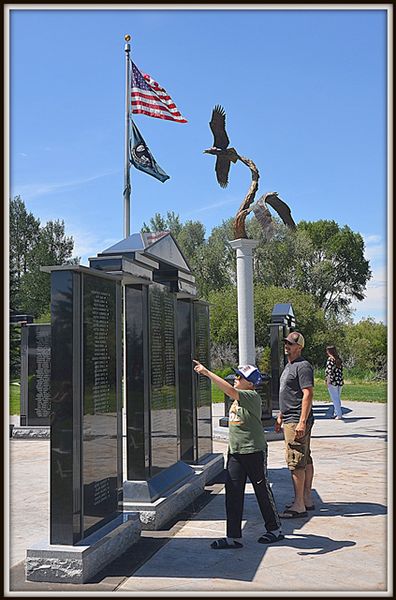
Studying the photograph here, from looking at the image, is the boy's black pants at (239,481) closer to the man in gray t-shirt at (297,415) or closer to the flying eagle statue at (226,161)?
the man in gray t-shirt at (297,415)

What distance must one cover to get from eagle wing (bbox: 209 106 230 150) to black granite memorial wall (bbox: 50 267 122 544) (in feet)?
27.9

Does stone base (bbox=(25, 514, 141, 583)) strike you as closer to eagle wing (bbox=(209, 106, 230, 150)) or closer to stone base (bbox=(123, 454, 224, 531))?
stone base (bbox=(123, 454, 224, 531))

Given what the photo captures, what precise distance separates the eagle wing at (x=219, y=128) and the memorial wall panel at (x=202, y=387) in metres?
5.25

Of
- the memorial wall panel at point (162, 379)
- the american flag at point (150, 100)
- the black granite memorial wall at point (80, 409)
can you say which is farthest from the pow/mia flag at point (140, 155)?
the black granite memorial wall at point (80, 409)

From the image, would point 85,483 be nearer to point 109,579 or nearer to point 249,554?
point 109,579

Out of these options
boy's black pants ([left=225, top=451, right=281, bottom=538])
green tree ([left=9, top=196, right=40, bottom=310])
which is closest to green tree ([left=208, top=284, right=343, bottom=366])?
green tree ([left=9, top=196, right=40, bottom=310])

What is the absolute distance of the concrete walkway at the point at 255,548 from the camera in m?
4.86

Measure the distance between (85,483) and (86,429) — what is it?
0.41 metres

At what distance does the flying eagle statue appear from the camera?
1364cm

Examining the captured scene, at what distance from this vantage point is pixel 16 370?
27.8 metres

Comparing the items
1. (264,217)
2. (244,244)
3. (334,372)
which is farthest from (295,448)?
(334,372)

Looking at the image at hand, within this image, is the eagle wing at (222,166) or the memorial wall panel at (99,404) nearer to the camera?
the memorial wall panel at (99,404)

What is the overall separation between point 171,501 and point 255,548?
4.48ft

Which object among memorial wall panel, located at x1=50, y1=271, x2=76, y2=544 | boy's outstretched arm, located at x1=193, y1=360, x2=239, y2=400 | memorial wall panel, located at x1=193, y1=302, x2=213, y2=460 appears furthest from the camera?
memorial wall panel, located at x1=193, y1=302, x2=213, y2=460
